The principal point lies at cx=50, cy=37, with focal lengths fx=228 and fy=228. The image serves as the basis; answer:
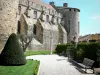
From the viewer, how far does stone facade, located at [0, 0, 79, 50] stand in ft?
89.6

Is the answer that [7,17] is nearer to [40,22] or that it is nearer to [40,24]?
[40,24]

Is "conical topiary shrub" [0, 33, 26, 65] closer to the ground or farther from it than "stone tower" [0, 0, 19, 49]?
closer to the ground

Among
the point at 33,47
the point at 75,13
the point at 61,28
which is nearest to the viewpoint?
the point at 33,47

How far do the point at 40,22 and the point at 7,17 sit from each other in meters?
22.4

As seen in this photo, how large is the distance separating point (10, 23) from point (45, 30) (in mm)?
22078

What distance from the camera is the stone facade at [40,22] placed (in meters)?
27.3

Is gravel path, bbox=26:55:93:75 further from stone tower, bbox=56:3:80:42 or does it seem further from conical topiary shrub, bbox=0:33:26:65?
stone tower, bbox=56:3:80:42

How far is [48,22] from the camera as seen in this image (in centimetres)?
5419

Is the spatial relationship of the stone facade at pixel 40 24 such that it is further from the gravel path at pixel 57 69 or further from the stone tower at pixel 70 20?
the gravel path at pixel 57 69

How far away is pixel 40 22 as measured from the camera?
4928 cm

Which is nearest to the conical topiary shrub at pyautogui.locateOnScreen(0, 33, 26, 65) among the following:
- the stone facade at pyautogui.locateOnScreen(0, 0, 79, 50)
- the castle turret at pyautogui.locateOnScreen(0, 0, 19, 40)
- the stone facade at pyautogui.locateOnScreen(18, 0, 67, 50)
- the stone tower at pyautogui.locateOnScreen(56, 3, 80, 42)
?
the castle turret at pyautogui.locateOnScreen(0, 0, 19, 40)

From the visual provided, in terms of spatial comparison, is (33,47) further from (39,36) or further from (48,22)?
(48,22)

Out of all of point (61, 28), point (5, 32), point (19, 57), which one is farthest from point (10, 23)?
point (61, 28)

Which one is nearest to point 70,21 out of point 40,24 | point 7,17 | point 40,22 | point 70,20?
point 70,20
